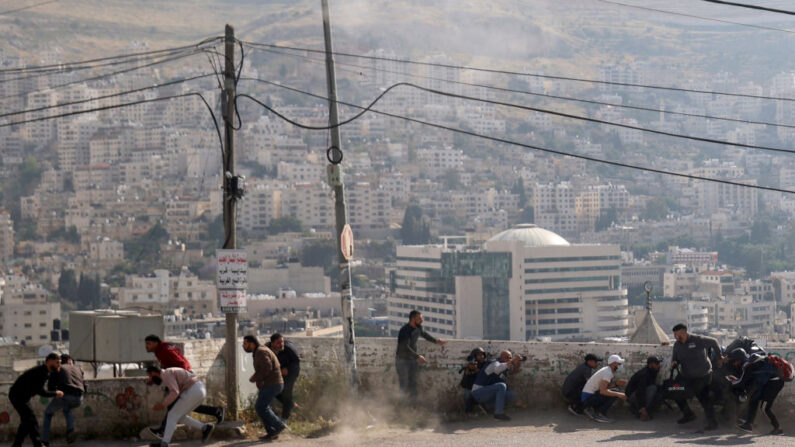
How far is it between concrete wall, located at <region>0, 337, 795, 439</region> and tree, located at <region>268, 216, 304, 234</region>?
17040 cm

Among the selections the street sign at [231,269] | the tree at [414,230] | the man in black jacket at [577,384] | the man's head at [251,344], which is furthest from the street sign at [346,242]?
the tree at [414,230]

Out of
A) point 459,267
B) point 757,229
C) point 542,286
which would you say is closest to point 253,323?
point 459,267

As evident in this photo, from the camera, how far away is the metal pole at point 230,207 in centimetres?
1145

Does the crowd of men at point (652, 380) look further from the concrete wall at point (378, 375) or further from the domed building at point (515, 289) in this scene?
the domed building at point (515, 289)

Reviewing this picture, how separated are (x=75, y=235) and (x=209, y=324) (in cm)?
5817

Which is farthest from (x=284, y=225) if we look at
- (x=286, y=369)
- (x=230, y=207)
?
(x=286, y=369)

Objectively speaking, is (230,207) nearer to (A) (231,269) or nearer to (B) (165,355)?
(A) (231,269)

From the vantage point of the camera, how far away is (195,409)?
10156 millimetres

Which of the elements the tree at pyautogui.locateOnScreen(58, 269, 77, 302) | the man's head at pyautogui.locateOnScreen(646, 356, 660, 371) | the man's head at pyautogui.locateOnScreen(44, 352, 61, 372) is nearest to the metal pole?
the man's head at pyautogui.locateOnScreen(44, 352, 61, 372)

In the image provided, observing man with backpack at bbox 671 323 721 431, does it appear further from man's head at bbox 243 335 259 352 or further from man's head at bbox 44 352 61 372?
man's head at bbox 44 352 61 372

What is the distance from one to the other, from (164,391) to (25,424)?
4.05 feet

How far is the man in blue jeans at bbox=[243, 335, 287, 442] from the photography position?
10.4 meters

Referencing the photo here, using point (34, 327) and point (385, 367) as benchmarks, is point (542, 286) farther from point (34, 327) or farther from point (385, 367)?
point (385, 367)

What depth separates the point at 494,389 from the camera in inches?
444
